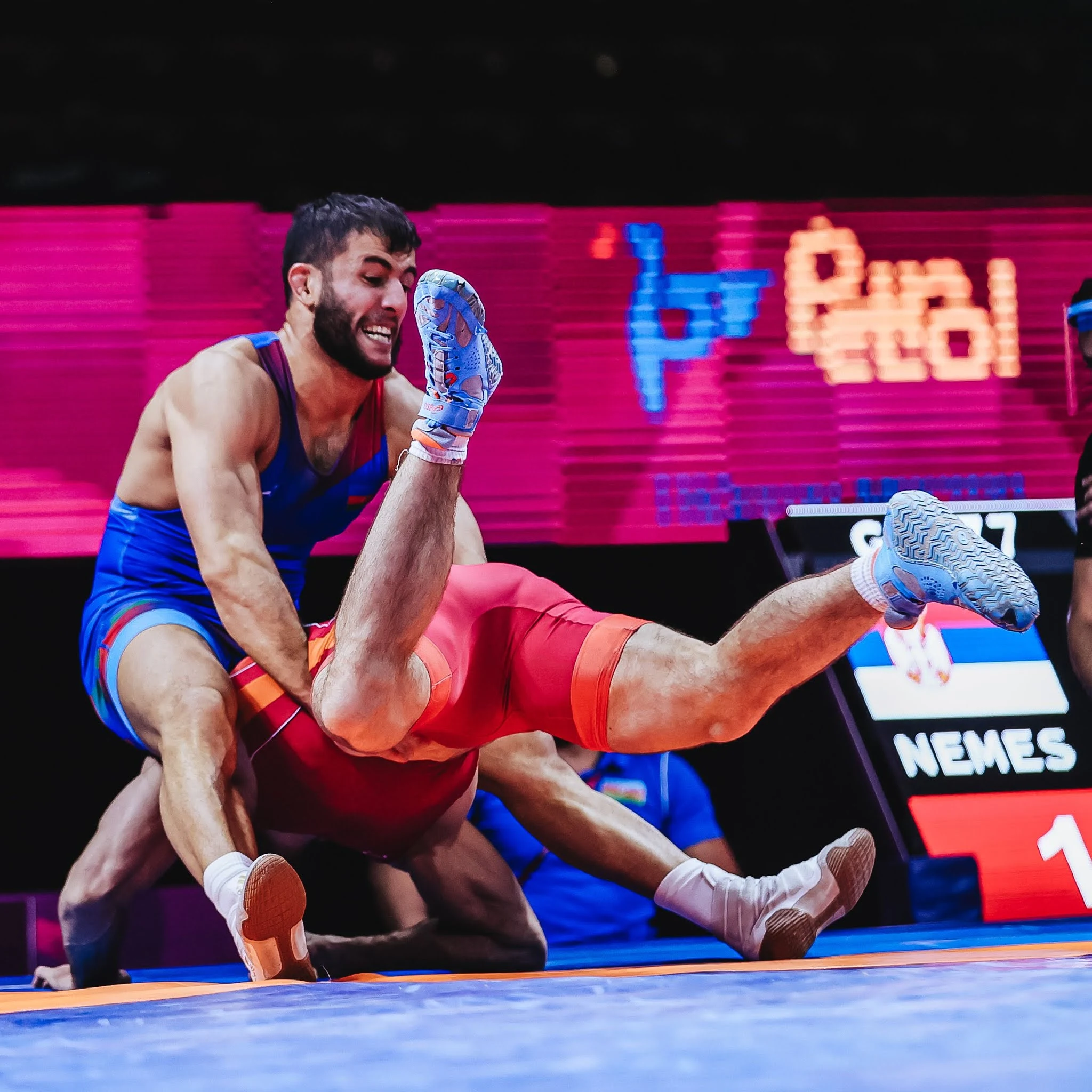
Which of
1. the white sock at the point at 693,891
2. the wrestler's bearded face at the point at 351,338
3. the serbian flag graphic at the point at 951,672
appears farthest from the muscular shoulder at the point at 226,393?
the serbian flag graphic at the point at 951,672

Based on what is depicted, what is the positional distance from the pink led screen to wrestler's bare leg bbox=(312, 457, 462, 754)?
154 centimetres

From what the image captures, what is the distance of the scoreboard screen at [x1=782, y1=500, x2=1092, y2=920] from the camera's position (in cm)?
324

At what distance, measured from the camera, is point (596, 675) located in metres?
1.94

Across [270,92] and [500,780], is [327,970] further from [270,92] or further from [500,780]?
[270,92]

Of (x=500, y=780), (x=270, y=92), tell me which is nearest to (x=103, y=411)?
(x=270, y=92)

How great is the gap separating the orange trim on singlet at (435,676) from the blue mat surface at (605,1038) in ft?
1.41

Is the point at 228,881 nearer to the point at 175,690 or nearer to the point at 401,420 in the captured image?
the point at 175,690

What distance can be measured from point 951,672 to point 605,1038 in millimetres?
2422

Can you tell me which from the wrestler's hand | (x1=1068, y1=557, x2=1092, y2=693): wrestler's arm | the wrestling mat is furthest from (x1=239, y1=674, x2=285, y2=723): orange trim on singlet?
(x1=1068, y1=557, x2=1092, y2=693): wrestler's arm

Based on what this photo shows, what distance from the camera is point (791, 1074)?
0.97 m

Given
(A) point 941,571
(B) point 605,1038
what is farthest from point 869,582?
(B) point 605,1038

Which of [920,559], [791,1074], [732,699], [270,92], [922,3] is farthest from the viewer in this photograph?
[922,3]

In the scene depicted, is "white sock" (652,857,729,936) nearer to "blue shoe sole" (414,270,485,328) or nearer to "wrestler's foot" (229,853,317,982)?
"wrestler's foot" (229,853,317,982)

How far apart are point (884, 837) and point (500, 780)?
120 centimetres
